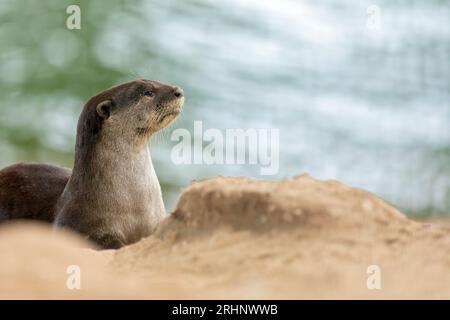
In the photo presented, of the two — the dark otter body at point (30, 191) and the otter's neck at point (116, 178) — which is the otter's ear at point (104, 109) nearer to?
the otter's neck at point (116, 178)

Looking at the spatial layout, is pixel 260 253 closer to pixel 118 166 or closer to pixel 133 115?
pixel 118 166

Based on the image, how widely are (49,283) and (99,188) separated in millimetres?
2533

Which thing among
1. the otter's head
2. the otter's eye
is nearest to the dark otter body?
the otter's head

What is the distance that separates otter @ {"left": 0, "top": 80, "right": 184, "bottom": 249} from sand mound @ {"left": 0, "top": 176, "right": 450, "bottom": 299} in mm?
1471

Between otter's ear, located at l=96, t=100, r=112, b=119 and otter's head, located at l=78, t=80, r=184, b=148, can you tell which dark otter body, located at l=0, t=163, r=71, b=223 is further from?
otter's ear, located at l=96, t=100, r=112, b=119

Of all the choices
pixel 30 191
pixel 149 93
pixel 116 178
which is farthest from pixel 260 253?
pixel 30 191

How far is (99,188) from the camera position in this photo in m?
6.20

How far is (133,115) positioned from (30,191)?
3.79 feet

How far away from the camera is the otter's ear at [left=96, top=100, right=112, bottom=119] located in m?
6.32

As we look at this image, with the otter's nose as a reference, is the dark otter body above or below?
below

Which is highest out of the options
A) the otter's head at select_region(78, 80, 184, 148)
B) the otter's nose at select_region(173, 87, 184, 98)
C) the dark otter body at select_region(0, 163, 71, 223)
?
the otter's nose at select_region(173, 87, 184, 98)
